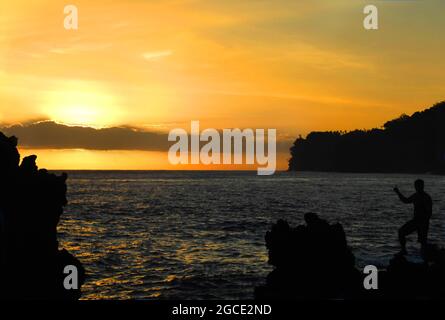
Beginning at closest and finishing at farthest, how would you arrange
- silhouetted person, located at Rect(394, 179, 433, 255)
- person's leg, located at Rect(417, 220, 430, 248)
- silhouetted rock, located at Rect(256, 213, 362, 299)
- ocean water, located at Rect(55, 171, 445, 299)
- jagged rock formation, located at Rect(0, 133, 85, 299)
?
1. silhouetted person, located at Rect(394, 179, 433, 255)
2. person's leg, located at Rect(417, 220, 430, 248)
3. silhouetted rock, located at Rect(256, 213, 362, 299)
4. jagged rock formation, located at Rect(0, 133, 85, 299)
5. ocean water, located at Rect(55, 171, 445, 299)

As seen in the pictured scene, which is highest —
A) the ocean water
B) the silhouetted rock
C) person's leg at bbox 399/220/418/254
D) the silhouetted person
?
the silhouetted person

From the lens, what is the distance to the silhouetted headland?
1620 cm

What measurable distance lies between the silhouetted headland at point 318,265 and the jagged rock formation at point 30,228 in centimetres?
795

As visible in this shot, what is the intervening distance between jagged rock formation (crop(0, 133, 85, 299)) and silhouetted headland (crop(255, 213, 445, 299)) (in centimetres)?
795

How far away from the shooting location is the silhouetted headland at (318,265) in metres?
16.2

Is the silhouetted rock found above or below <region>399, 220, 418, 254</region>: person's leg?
below

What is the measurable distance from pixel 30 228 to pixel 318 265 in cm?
1101

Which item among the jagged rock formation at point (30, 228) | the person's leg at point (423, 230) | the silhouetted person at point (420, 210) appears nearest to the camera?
the silhouetted person at point (420, 210)

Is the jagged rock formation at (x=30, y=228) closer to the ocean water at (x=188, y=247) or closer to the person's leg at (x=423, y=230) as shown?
the ocean water at (x=188, y=247)

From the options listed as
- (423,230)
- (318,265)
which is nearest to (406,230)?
(423,230)

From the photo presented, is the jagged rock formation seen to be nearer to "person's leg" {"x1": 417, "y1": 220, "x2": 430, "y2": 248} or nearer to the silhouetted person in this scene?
the silhouetted person

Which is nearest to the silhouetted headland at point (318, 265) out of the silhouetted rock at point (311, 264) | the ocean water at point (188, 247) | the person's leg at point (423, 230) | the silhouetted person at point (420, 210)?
the silhouetted rock at point (311, 264)

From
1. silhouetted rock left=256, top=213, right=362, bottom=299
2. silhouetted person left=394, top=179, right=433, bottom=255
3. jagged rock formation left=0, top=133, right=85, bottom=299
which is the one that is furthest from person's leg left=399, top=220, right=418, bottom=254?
jagged rock formation left=0, top=133, right=85, bottom=299
